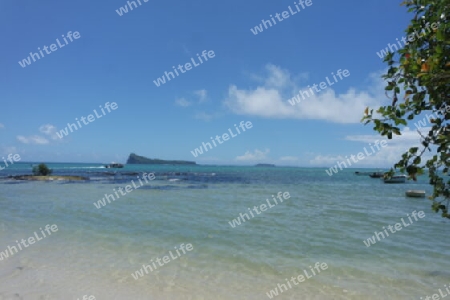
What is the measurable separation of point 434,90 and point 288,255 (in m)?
8.28

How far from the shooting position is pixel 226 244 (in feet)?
36.8

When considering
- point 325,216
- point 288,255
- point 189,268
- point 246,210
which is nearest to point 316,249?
point 288,255

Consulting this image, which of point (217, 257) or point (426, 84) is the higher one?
point (426, 84)

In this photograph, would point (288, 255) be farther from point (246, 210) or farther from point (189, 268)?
point (246, 210)

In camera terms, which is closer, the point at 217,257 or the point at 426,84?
the point at 426,84

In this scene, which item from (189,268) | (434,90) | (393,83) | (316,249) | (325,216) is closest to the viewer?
(434,90)

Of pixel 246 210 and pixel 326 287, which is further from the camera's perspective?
pixel 246 210

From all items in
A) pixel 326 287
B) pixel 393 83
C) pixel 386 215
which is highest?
pixel 393 83

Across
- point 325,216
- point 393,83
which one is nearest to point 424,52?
point 393,83

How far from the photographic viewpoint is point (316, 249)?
35.7ft

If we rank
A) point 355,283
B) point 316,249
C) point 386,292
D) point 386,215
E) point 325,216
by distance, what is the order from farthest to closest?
point 386,215, point 325,216, point 316,249, point 355,283, point 386,292

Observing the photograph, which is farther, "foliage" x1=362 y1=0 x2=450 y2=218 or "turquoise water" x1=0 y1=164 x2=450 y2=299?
"turquoise water" x1=0 y1=164 x2=450 y2=299

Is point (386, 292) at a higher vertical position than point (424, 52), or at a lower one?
lower

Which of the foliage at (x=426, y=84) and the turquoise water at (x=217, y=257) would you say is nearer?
the foliage at (x=426, y=84)
